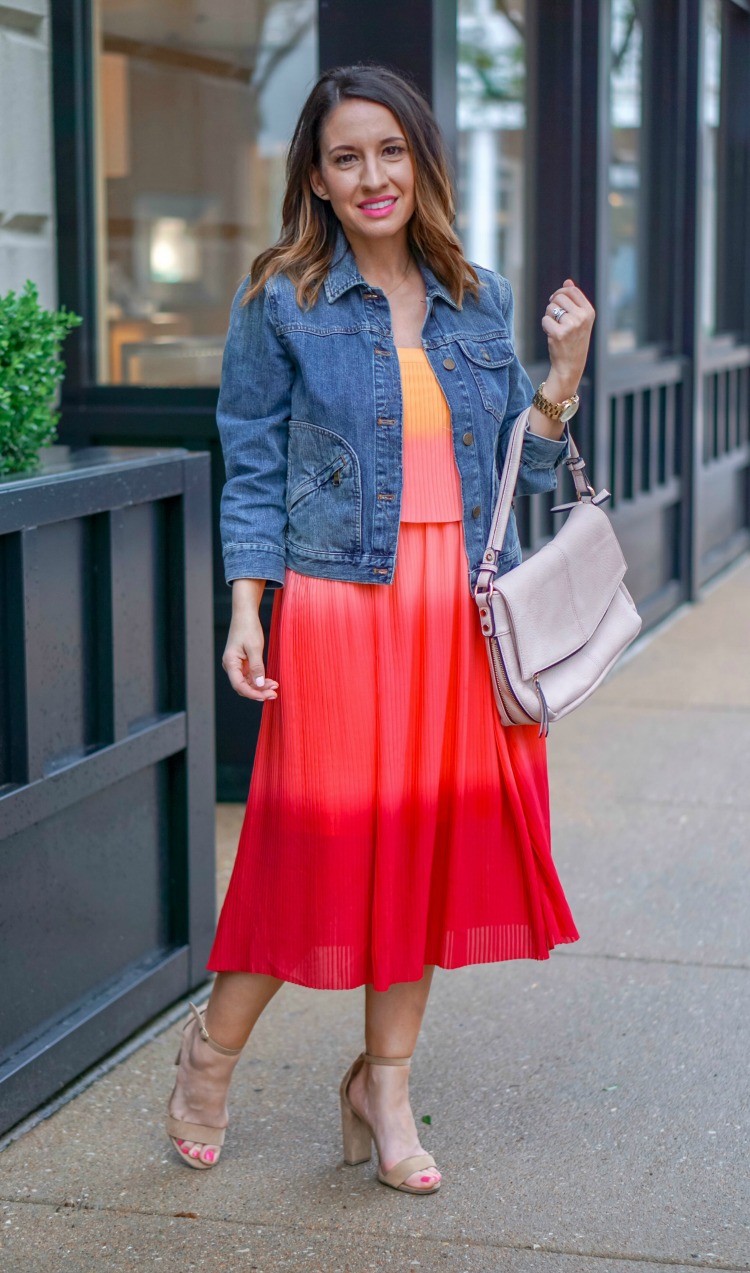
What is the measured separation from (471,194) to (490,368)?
4.50m

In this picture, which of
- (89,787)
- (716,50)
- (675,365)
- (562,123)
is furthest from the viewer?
(716,50)

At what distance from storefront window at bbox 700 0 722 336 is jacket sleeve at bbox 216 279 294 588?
Answer: 246 inches

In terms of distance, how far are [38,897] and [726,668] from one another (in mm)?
4655

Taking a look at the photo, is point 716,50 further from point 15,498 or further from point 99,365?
point 15,498

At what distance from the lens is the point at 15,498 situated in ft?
9.37

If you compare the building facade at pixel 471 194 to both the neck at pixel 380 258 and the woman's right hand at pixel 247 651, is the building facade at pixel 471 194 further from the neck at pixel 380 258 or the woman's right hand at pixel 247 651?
the woman's right hand at pixel 247 651

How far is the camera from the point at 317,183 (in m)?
2.62

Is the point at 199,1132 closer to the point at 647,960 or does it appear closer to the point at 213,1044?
the point at 213,1044

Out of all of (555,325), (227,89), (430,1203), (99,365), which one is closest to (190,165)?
(227,89)

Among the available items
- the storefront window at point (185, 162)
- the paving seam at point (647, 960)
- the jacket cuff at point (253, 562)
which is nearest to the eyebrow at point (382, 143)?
the jacket cuff at point (253, 562)

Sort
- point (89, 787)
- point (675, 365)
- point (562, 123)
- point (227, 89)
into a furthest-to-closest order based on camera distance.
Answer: point (675, 365) < point (562, 123) < point (227, 89) < point (89, 787)

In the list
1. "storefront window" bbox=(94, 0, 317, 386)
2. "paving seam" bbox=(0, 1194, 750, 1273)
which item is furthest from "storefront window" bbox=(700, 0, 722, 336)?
"paving seam" bbox=(0, 1194, 750, 1273)

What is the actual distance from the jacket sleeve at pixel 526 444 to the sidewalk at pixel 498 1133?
120 centimetres

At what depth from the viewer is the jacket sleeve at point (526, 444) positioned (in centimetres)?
268
